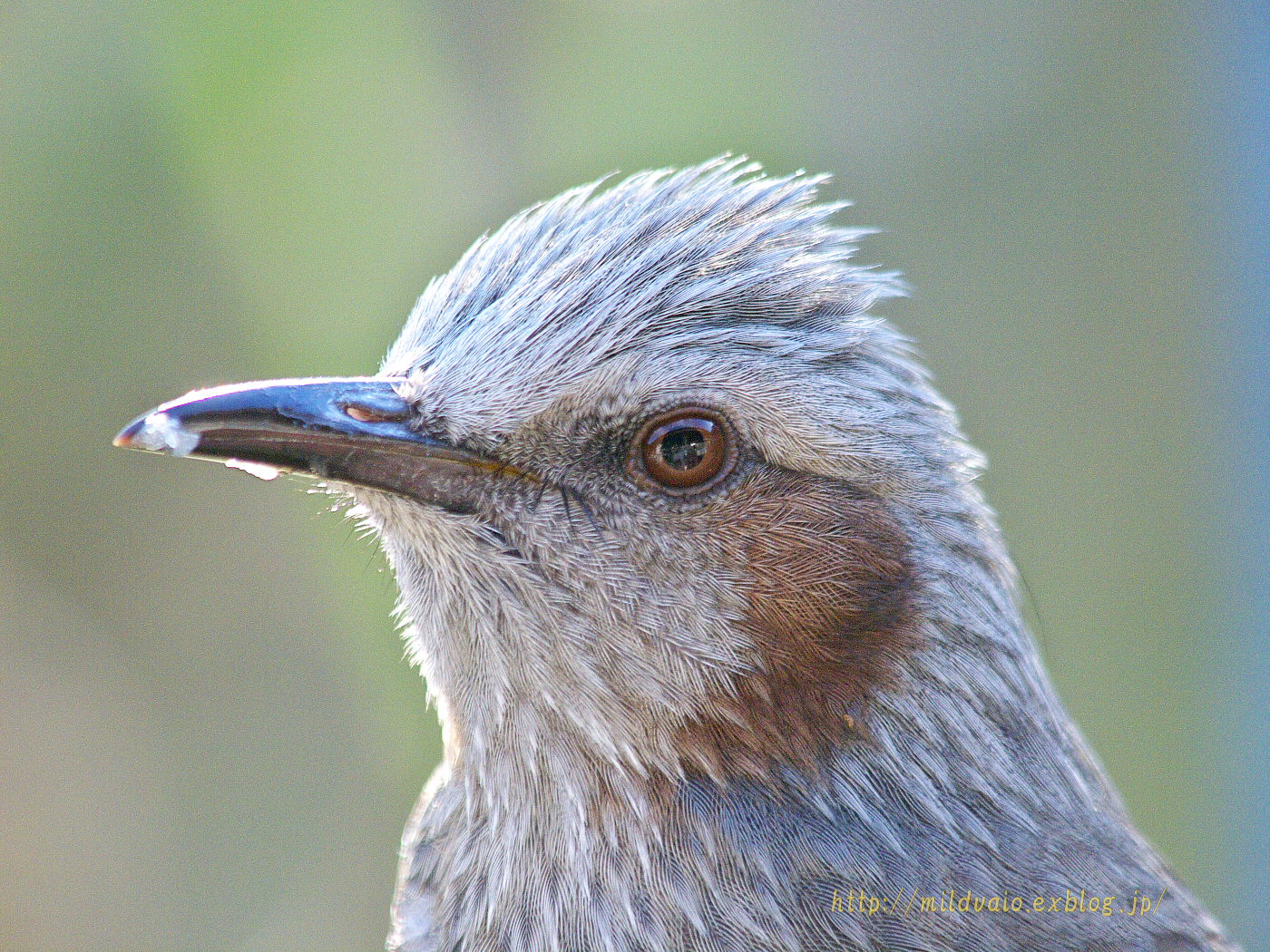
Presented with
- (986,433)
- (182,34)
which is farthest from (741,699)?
(182,34)

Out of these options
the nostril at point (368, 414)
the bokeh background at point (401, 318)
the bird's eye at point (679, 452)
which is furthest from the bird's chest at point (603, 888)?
the bokeh background at point (401, 318)

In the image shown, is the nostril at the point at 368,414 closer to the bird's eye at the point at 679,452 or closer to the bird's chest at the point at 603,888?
the bird's eye at the point at 679,452

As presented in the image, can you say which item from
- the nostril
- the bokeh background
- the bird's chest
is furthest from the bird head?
the bokeh background

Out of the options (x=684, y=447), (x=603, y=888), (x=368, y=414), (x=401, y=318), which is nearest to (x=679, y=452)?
(x=684, y=447)

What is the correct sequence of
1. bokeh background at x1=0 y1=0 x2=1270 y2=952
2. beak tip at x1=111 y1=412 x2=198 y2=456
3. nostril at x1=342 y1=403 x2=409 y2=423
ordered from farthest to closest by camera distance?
bokeh background at x1=0 y1=0 x2=1270 y2=952 < nostril at x1=342 y1=403 x2=409 y2=423 < beak tip at x1=111 y1=412 x2=198 y2=456

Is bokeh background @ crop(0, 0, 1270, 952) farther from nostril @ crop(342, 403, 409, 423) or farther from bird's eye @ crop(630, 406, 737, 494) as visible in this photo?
bird's eye @ crop(630, 406, 737, 494)

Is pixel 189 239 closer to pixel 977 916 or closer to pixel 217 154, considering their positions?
pixel 217 154
